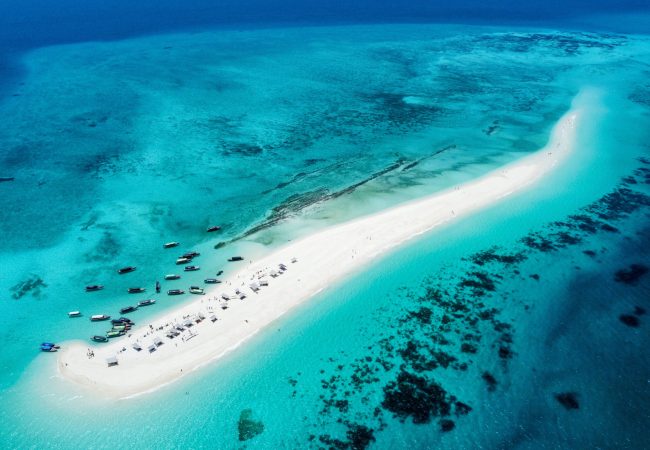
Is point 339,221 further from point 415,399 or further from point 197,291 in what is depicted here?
point 415,399

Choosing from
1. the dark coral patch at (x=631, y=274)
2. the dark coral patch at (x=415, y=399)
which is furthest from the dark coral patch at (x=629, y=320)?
the dark coral patch at (x=415, y=399)

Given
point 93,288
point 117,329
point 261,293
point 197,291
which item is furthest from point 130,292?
point 261,293

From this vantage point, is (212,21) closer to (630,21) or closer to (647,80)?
(647,80)

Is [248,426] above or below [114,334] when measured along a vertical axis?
below

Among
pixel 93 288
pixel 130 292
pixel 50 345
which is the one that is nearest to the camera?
pixel 50 345

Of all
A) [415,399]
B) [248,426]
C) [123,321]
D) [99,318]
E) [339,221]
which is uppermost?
[339,221]

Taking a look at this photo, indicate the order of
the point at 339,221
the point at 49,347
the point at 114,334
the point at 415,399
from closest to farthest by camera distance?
the point at 415,399 → the point at 49,347 → the point at 114,334 → the point at 339,221

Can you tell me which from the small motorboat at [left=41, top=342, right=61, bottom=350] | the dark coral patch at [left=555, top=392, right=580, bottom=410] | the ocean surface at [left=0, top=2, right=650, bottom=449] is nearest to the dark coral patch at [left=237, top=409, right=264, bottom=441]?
the ocean surface at [left=0, top=2, right=650, bottom=449]

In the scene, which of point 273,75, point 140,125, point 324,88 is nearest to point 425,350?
point 140,125
